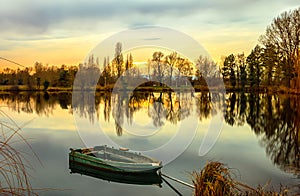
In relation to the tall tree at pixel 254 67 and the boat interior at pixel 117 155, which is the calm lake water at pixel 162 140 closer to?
the boat interior at pixel 117 155

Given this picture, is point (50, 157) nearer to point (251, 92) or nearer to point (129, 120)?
point (129, 120)

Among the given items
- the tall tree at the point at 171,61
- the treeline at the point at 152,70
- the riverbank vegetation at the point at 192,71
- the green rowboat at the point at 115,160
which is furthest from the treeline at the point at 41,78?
the tall tree at the point at 171,61

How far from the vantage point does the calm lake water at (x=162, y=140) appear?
6777mm

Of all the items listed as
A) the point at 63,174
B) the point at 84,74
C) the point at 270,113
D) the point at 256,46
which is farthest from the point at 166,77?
the point at 256,46

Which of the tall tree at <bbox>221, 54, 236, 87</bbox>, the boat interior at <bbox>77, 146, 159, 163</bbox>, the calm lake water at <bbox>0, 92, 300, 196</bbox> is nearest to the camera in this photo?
the calm lake water at <bbox>0, 92, 300, 196</bbox>

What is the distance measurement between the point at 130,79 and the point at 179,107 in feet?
11.9

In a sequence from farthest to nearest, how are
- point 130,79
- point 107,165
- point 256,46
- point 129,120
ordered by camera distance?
point 256,46, point 107,165, point 129,120, point 130,79

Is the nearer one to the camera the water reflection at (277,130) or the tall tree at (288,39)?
the water reflection at (277,130)

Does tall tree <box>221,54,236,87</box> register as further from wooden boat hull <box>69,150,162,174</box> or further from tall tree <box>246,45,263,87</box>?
wooden boat hull <box>69,150,162,174</box>

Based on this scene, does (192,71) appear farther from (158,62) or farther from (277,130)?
(277,130)

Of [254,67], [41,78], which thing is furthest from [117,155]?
[41,78]

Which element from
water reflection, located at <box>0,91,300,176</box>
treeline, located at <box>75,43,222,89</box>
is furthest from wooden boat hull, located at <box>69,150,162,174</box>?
treeline, located at <box>75,43,222,89</box>

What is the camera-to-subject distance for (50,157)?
33.9 ft

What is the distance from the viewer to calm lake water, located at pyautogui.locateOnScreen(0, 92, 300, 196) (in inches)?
267
